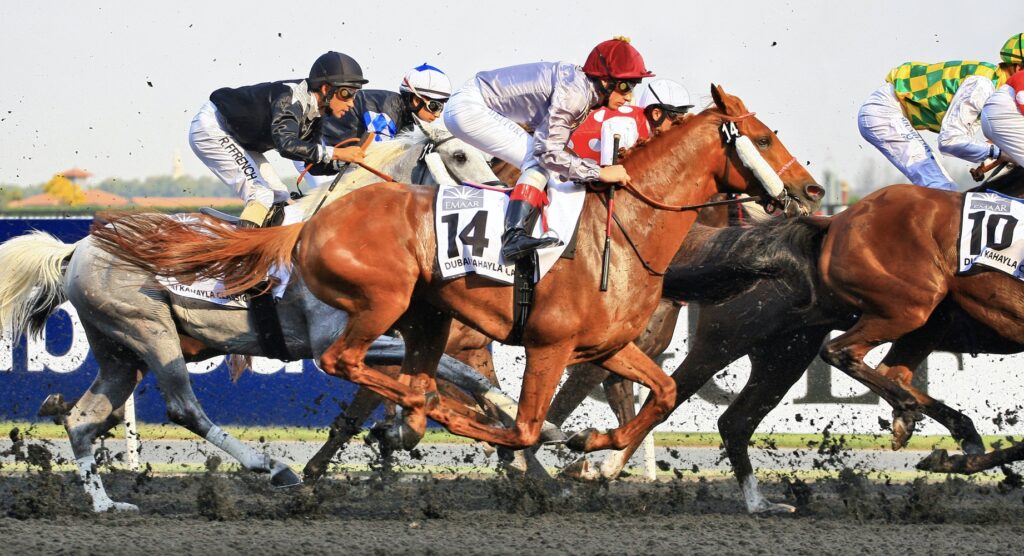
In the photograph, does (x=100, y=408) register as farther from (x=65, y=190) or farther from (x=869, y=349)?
(x=65, y=190)

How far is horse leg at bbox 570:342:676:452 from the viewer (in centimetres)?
544

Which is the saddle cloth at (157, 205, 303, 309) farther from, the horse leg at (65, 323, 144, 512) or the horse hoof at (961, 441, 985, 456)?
the horse hoof at (961, 441, 985, 456)

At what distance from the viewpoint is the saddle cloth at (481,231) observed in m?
5.24

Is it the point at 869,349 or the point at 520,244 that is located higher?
the point at 520,244

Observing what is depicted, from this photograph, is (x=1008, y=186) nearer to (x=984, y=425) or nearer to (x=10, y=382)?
(x=984, y=425)

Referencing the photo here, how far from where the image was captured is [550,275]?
5.25 meters

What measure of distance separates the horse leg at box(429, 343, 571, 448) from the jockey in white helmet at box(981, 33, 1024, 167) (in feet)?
8.39

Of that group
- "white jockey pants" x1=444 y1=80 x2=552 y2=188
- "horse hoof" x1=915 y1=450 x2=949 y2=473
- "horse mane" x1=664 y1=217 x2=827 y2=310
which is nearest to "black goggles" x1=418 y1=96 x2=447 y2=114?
"white jockey pants" x1=444 y1=80 x2=552 y2=188

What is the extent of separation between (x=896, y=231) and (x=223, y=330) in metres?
3.16

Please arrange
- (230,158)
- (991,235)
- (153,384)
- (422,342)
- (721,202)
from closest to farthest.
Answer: (721,202) < (422,342) < (991,235) < (230,158) < (153,384)

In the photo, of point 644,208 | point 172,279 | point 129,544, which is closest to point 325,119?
point 172,279

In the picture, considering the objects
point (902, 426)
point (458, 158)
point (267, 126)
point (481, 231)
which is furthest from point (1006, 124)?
point (267, 126)

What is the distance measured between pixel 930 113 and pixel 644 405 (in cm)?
292

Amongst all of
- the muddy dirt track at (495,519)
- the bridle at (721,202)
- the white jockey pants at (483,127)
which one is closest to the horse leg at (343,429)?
the muddy dirt track at (495,519)
